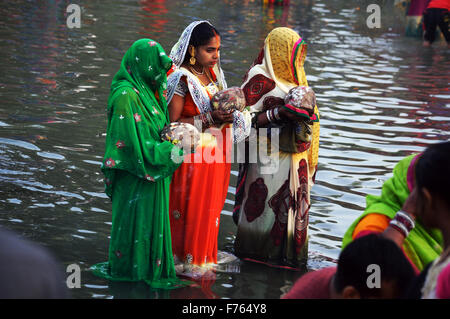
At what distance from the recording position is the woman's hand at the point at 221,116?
15.0ft

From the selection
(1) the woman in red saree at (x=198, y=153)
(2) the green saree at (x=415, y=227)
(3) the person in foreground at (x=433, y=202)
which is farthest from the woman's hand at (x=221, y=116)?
(3) the person in foreground at (x=433, y=202)

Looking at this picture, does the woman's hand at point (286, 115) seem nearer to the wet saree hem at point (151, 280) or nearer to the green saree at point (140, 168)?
the green saree at point (140, 168)

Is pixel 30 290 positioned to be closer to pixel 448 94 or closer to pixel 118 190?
pixel 118 190

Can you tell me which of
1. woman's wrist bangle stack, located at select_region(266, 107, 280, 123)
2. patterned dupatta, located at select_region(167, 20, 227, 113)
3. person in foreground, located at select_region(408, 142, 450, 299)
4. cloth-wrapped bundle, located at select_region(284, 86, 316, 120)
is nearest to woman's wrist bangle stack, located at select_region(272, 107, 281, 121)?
woman's wrist bangle stack, located at select_region(266, 107, 280, 123)

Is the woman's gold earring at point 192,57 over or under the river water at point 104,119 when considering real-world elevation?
over

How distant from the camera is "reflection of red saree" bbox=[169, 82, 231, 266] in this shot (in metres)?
4.61

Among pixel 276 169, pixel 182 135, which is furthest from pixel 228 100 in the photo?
pixel 276 169

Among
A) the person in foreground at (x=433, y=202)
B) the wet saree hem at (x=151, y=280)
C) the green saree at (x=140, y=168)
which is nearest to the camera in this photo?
the person in foreground at (x=433, y=202)

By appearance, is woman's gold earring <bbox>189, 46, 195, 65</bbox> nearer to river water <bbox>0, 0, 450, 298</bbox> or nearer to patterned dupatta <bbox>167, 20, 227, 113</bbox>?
patterned dupatta <bbox>167, 20, 227, 113</bbox>

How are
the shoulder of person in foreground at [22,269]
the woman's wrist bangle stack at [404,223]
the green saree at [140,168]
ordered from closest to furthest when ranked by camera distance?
1. the shoulder of person in foreground at [22,269]
2. the woman's wrist bangle stack at [404,223]
3. the green saree at [140,168]

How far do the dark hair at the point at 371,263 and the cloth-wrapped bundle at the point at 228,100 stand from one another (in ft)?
7.28

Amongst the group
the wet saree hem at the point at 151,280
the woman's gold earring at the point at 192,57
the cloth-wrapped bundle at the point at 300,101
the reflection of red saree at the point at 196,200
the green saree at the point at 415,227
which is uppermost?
the woman's gold earring at the point at 192,57
